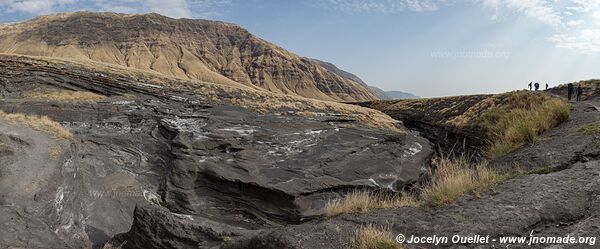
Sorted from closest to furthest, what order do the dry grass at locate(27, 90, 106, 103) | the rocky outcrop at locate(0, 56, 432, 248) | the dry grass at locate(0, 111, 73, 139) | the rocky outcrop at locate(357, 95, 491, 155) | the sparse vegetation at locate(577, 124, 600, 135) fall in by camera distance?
1. the sparse vegetation at locate(577, 124, 600, 135)
2. the dry grass at locate(0, 111, 73, 139)
3. the rocky outcrop at locate(0, 56, 432, 248)
4. the dry grass at locate(27, 90, 106, 103)
5. the rocky outcrop at locate(357, 95, 491, 155)

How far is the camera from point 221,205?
17922 mm

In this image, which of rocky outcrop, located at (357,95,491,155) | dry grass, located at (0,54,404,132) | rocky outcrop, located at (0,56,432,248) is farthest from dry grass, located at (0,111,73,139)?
rocky outcrop, located at (357,95,491,155)

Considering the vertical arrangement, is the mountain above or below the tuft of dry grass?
above

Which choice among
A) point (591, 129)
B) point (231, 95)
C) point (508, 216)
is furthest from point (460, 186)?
point (231, 95)

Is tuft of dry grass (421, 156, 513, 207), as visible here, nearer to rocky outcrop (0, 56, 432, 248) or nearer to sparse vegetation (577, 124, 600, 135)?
sparse vegetation (577, 124, 600, 135)

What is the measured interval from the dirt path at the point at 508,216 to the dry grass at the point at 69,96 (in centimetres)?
1816

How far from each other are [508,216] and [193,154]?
615 inches

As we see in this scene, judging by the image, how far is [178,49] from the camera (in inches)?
5236

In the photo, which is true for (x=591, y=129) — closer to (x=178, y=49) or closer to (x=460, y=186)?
(x=460, y=186)

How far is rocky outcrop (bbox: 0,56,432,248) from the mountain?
3637 inches

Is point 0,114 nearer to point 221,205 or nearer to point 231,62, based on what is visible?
point 221,205

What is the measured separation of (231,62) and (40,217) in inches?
5072

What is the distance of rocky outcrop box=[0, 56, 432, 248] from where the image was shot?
16.6 meters

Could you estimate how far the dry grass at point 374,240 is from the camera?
4.88 m
